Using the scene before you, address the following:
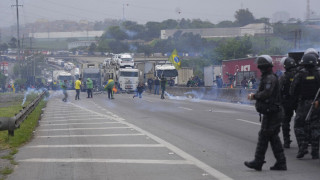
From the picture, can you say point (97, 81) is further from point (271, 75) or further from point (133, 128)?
point (271, 75)

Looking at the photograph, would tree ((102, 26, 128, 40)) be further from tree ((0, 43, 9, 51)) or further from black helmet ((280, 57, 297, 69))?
black helmet ((280, 57, 297, 69))

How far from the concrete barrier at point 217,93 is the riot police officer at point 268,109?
21.2 m

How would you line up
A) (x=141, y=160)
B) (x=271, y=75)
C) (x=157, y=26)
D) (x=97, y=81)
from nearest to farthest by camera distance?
(x=271, y=75) → (x=141, y=160) → (x=97, y=81) → (x=157, y=26)

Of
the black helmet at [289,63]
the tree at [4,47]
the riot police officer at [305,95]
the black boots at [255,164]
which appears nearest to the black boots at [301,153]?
the riot police officer at [305,95]

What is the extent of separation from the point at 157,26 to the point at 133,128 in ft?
473

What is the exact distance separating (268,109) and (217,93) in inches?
1140

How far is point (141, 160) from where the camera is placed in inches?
407

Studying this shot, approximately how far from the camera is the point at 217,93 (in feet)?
123

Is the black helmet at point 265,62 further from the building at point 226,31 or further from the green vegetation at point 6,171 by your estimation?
the building at point 226,31

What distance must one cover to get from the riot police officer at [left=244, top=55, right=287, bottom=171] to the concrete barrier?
2123cm

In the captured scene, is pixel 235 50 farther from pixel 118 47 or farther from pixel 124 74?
pixel 118 47

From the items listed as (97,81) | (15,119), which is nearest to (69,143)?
(15,119)

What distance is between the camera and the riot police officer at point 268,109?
28.2ft

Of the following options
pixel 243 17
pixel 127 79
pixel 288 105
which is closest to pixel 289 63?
pixel 288 105
